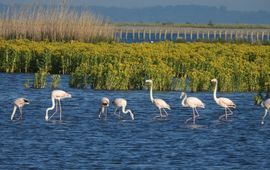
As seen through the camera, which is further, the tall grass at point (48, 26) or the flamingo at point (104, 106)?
the tall grass at point (48, 26)

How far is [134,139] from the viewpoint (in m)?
26.0

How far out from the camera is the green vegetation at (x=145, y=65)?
3903cm

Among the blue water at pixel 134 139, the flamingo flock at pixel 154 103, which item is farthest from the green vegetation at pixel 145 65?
the flamingo flock at pixel 154 103

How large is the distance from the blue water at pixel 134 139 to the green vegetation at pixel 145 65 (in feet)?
9.18

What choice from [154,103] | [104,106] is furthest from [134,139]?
[154,103]

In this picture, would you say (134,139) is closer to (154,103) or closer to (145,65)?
(154,103)

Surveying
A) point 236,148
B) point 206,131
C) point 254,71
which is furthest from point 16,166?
point 254,71

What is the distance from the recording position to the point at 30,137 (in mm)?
26219

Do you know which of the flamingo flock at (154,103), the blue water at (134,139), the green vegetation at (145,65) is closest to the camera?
the blue water at (134,139)

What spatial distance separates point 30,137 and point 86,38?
1497 inches

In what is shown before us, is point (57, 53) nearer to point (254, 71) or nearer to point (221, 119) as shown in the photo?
point (254, 71)

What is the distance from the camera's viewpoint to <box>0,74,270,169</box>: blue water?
22.2m

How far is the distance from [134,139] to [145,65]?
1410cm

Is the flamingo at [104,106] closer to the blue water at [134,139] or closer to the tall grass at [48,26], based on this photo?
the blue water at [134,139]
